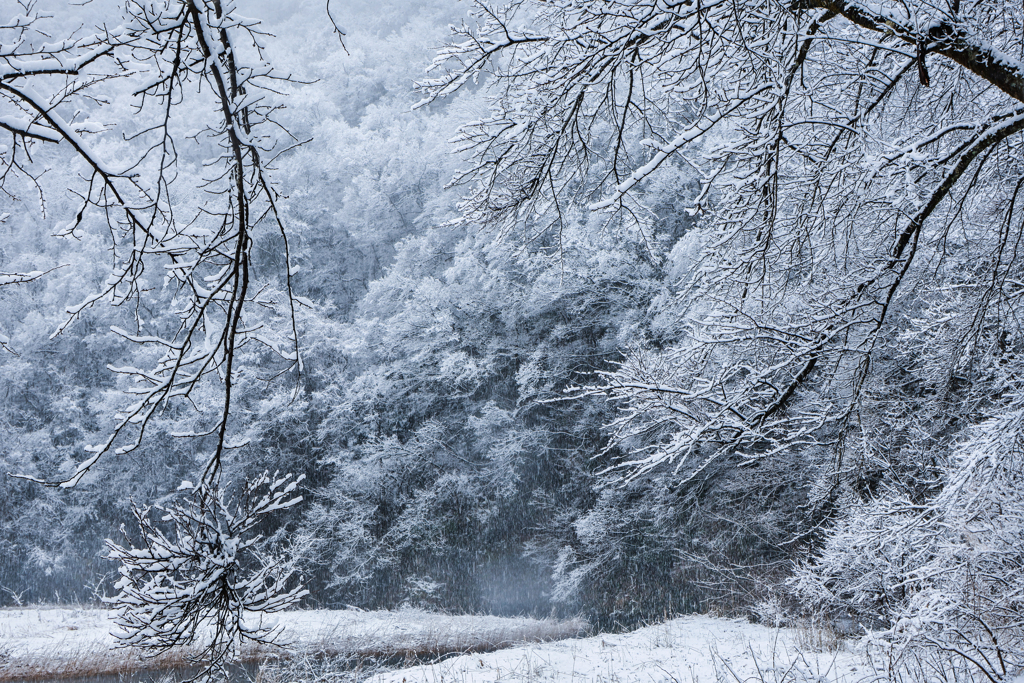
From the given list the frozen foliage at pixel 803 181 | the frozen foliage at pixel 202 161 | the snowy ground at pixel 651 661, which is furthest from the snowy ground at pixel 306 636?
the frozen foliage at pixel 202 161

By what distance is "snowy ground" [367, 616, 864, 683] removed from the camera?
5.68 meters

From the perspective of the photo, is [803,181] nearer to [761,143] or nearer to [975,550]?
[761,143]

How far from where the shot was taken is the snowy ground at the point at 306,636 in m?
9.87

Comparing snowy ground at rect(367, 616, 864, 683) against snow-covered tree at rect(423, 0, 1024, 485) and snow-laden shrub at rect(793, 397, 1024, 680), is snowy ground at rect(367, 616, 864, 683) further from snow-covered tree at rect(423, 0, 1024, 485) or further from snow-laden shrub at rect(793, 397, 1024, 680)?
snow-covered tree at rect(423, 0, 1024, 485)

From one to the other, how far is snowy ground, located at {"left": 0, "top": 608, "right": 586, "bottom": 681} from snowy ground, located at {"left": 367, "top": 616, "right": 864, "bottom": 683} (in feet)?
10.1

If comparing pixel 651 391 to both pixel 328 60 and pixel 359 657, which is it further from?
pixel 328 60

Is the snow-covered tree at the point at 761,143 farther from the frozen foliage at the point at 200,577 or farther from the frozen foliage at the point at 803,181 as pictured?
the frozen foliage at the point at 200,577

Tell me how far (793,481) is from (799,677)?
5570mm

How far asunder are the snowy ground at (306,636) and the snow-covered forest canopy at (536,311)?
1.57 metres

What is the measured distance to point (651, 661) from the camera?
6.80m

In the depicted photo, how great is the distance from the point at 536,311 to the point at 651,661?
9.64m

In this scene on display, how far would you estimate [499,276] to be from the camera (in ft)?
50.4

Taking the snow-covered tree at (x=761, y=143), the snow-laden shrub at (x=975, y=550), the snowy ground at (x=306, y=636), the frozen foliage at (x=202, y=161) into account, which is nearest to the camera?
the frozen foliage at (x=202, y=161)

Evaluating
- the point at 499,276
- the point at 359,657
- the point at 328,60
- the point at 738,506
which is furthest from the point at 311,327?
the point at 328,60
